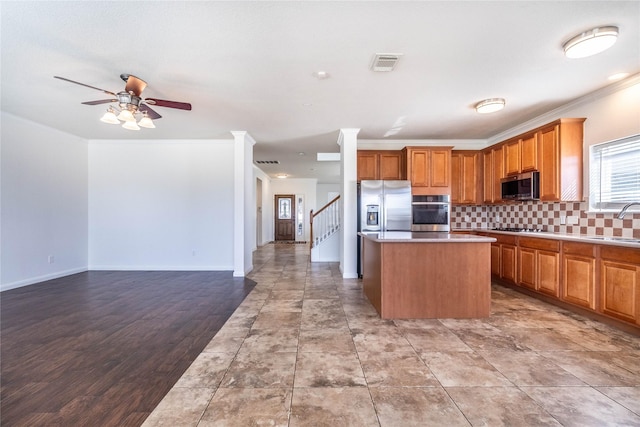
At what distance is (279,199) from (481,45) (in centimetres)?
953

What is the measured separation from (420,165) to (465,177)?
39.6 inches

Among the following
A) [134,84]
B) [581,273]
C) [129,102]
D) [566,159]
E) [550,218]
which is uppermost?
[134,84]

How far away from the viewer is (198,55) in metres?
2.50

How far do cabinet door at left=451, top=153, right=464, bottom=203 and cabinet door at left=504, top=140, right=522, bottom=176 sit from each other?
0.79 metres

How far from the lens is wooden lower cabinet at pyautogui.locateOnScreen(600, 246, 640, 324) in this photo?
2.56m

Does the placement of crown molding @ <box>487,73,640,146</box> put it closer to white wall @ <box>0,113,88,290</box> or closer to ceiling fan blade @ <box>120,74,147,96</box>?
ceiling fan blade @ <box>120,74,147,96</box>

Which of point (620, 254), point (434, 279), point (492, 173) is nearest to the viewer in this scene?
point (620, 254)

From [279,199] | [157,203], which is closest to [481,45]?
[157,203]

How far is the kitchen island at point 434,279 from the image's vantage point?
303cm

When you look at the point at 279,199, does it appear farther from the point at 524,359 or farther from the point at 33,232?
the point at 524,359

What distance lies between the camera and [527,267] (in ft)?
12.6

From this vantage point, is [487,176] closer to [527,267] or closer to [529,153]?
[529,153]

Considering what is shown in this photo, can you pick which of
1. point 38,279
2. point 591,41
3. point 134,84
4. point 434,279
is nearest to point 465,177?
point 434,279

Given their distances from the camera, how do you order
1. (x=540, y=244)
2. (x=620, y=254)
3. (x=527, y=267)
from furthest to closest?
1. (x=527, y=267)
2. (x=540, y=244)
3. (x=620, y=254)
